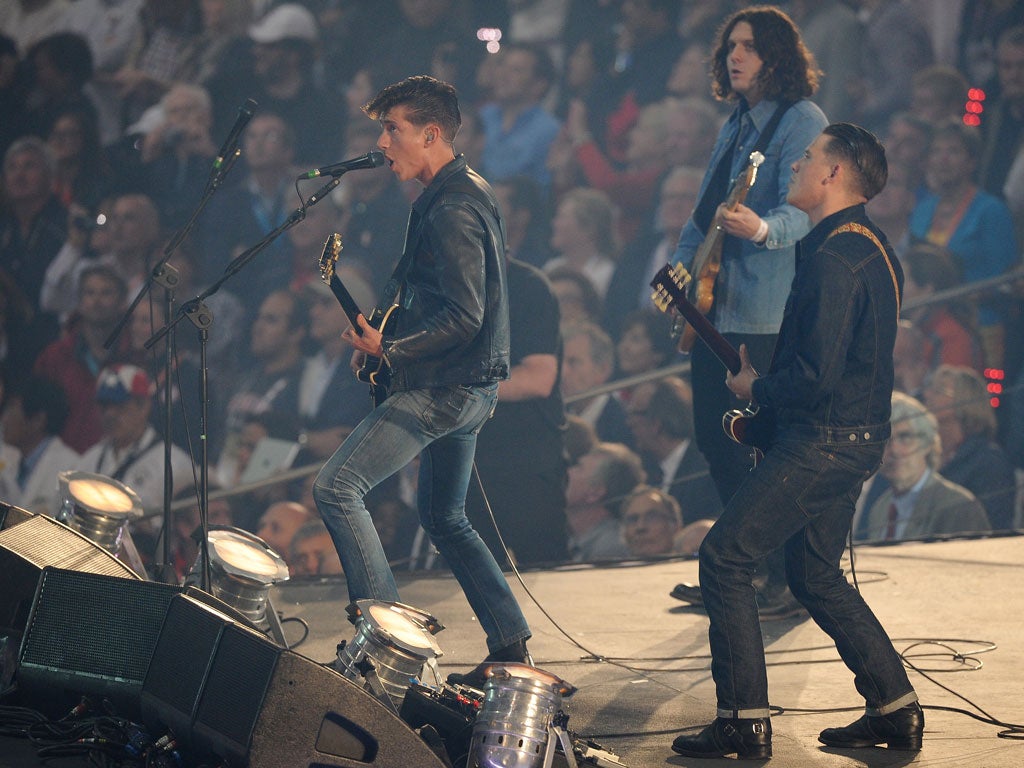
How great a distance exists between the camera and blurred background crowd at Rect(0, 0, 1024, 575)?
8148 mm

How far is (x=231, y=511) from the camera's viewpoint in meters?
9.14

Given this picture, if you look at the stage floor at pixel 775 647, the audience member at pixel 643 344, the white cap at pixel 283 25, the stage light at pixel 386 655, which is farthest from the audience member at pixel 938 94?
the stage light at pixel 386 655

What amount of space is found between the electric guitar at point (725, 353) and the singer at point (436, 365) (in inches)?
21.0

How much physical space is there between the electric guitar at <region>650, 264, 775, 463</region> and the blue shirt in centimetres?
501

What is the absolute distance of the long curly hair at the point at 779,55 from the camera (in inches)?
186

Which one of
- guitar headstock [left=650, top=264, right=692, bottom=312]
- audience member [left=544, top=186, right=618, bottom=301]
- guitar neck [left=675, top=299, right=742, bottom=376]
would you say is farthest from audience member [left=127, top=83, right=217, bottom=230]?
guitar neck [left=675, top=299, right=742, bottom=376]

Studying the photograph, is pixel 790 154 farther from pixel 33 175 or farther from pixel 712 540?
pixel 33 175

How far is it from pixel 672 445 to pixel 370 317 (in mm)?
4738

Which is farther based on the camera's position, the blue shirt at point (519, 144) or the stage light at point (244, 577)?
the blue shirt at point (519, 144)

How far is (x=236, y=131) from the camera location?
14.1ft

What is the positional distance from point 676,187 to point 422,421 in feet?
17.3

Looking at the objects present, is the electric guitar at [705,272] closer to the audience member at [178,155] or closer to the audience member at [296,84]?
the audience member at [296,84]

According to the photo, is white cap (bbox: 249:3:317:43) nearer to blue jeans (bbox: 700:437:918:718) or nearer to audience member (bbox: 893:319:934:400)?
audience member (bbox: 893:319:934:400)

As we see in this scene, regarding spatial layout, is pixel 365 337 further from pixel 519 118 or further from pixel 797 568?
pixel 519 118
